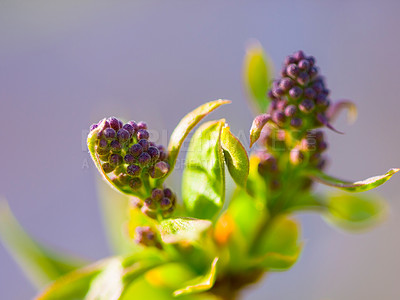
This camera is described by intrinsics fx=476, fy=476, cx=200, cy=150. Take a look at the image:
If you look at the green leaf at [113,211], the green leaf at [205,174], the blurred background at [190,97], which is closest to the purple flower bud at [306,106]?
the green leaf at [205,174]

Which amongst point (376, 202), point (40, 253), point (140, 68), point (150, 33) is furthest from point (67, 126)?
point (376, 202)

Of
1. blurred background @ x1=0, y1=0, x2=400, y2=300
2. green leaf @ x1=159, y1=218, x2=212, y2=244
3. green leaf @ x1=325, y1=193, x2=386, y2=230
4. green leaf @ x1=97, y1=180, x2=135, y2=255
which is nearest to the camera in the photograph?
green leaf @ x1=159, y1=218, x2=212, y2=244

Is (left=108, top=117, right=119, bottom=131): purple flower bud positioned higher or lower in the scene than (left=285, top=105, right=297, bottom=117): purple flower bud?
higher

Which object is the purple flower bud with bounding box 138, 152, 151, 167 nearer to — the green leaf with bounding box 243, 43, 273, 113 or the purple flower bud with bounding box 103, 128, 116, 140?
the purple flower bud with bounding box 103, 128, 116, 140

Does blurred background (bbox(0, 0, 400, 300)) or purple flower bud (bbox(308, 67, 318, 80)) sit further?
blurred background (bbox(0, 0, 400, 300))

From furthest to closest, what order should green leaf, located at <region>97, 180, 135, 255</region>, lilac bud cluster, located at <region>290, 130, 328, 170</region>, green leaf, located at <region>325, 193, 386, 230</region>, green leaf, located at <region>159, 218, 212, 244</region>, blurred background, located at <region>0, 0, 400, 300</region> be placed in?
blurred background, located at <region>0, 0, 400, 300</region>
green leaf, located at <region>97, 180, 135, 255</region>
green leaf, located at <region>325, 193, 386, 230</region>
lilac bud cluster, located at <region>290, 130, 328, 170</region>
green leaf, located at <region>159, 218, 212, 244</region>

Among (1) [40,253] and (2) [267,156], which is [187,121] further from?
(1) [40,253]

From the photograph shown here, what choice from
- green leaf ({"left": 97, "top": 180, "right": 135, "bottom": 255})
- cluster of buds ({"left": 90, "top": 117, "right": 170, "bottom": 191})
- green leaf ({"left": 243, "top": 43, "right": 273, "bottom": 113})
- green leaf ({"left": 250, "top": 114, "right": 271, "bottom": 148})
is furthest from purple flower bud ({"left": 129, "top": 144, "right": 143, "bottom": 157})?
green leaf ({"left": 97, "top": 180, "right": 135, "bottom": 255})
